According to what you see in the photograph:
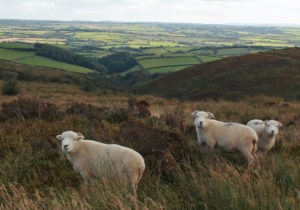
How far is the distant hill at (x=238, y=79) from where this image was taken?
3100 cm

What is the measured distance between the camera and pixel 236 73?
40.1 meters

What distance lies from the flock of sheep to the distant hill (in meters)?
21.9

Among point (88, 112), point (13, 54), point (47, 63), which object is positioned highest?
point (88, 112)

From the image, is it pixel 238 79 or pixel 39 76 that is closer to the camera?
pixel 238 79

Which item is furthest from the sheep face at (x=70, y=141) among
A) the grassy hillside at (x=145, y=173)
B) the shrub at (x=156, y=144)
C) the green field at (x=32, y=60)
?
the green field at (x=32, y=60)

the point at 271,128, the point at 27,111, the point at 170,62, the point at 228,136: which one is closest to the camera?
the point at 228,136

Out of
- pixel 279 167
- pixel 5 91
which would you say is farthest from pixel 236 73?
pixel 279 167

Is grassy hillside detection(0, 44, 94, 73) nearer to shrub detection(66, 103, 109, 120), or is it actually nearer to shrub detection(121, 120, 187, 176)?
shrub detection(66, 103, 109, 120)

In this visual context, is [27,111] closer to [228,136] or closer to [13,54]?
[228,136]

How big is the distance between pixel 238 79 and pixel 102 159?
35.7 meters

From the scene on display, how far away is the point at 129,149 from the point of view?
425 cm

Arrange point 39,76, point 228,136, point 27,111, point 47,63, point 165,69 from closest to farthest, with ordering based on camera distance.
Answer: point 228,136 < point 27,111 < point 39,76 < point 165,69 < point 47,63

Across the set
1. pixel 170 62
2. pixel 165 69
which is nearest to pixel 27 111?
pixel 165 69

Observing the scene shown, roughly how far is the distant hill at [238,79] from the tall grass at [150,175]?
75.4 feet
